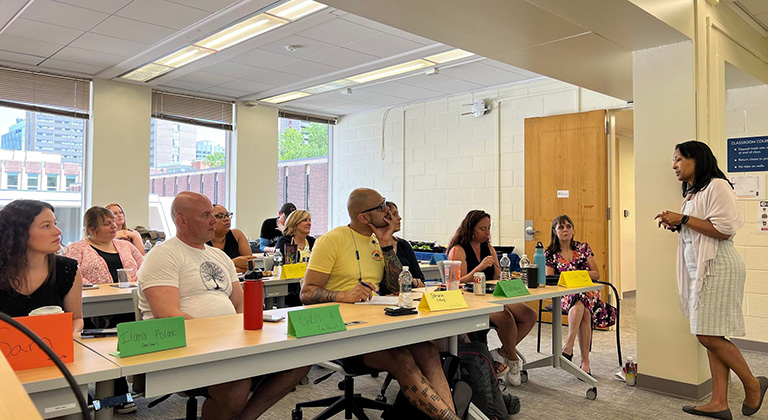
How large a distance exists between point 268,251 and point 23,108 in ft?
10.5

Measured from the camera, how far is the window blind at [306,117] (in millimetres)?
8148

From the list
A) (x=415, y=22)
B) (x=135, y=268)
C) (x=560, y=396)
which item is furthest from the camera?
(x=135, y=268)

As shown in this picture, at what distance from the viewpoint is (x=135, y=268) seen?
392 cm

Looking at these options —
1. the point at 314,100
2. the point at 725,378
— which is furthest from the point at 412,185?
the point at 725,378

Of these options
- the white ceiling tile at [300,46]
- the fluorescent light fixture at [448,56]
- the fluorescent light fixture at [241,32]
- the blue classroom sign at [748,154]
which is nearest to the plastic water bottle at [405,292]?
the fluorescent light fixture at [241,32]

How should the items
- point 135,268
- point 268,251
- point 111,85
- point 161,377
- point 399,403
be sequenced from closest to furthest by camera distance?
1. point 161,377
2. point 399,403
3. point 135,268
4. point 268,251
5. point 111,85

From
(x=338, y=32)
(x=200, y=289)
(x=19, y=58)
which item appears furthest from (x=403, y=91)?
(x=200, y=289)

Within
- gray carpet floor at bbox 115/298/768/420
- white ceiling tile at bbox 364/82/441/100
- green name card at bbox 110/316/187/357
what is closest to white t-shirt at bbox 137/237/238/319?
green name card at bbox 110/316/187/357

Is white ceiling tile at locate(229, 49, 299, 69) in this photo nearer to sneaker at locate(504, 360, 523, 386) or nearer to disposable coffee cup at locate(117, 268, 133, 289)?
disposable coffee cup at locate(117, 268, 133, 289)

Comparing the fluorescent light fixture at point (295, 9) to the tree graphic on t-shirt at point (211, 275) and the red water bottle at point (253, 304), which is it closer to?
the tree graphic on t-shirt at point (211, 275)

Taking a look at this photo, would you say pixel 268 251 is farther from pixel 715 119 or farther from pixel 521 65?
pixel 715 119

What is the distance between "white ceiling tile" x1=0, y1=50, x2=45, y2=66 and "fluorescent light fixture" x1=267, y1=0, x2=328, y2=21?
9.65ft

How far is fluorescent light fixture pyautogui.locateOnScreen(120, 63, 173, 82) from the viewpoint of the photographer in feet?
19.6

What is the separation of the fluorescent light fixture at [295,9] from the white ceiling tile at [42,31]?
1881mm
